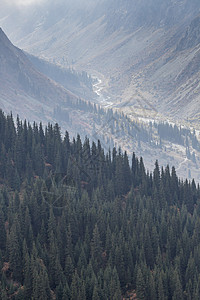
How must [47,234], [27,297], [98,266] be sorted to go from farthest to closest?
[47,234]
[98,266]
[27,297]

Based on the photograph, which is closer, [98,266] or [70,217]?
[98,266]

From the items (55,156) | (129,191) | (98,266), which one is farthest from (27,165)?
(98,266)

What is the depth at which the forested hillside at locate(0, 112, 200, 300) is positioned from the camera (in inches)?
3438

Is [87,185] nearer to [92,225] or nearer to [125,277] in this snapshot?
[92,225]

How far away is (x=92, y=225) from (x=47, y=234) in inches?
405

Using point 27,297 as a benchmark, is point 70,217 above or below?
above

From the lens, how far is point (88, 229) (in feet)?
348

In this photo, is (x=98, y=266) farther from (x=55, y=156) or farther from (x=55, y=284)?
(x=55, y=156)

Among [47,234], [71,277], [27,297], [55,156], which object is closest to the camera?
[27,297]

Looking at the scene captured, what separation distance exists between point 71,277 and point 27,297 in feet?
31.5

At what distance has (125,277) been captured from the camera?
309ft

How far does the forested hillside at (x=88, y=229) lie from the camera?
87.3 metres

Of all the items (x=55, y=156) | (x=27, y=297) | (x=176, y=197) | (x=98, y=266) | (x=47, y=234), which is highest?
(x=55, y=156)

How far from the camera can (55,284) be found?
290 feet
